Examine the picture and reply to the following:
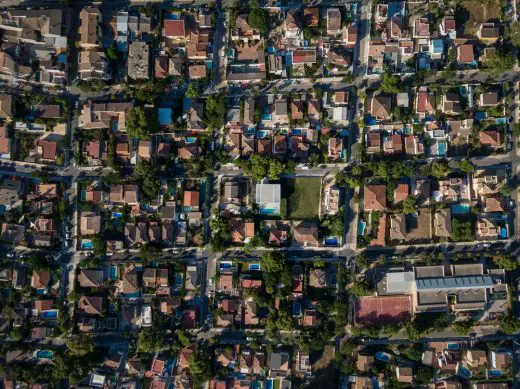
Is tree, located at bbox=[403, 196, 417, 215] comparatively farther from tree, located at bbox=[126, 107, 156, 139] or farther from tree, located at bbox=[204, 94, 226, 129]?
tree, located at bbox=[126, 107, 156, 139]

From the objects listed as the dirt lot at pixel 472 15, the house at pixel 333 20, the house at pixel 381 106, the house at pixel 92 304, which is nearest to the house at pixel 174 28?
the house at pixel 333 20

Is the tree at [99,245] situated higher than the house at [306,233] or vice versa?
the house at [306,233]

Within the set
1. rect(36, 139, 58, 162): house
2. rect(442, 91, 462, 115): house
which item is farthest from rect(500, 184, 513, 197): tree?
rect(36, 139, 58, 162): house

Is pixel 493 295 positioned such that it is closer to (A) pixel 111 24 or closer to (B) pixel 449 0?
(B) pixel 449 0

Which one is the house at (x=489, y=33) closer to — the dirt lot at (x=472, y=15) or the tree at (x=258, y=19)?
the dirt lot at (x=472, y=15)

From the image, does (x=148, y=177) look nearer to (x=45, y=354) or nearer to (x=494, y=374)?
(x=45, y=354)

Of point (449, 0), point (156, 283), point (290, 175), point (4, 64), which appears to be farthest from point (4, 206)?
point (449, 0)

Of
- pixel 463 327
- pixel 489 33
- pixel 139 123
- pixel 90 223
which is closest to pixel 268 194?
pixel 139 123
